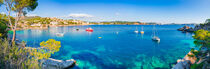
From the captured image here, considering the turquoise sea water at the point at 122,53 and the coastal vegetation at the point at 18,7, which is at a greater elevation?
the coastal vegetation at the point at 18,7

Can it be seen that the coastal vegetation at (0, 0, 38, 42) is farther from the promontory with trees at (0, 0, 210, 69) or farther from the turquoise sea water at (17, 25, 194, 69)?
the turquoise sea water at (17, 25, 194, 69)

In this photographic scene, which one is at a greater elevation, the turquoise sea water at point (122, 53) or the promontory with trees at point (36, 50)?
the promontory with trees at point (36, 50)

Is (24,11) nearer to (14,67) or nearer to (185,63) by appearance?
(14,67)

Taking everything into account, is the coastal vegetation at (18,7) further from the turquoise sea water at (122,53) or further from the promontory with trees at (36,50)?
the turquoise sea water at (122,53)

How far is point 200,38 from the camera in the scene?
977 cm

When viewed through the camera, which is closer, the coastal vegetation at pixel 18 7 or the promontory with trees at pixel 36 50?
the promontory with trees at pixel 36 50

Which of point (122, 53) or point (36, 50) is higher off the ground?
point (36, 50)

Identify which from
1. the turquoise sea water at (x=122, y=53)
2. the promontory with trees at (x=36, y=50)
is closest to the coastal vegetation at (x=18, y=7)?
the promontory with trees at (x=36, y=50)

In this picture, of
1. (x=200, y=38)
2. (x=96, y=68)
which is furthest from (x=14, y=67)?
(x=200, y=38)

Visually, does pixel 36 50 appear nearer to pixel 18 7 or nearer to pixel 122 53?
pixel 18 7

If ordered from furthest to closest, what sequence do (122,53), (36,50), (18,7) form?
1. (122,53)
2. (18,7)
3. (36,50)

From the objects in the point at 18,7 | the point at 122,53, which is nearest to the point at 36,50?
the point at 18,7

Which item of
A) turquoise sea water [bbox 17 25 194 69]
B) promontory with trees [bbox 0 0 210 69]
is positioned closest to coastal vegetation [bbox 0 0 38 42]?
promontory with trees [bbox 0 0 210 69]

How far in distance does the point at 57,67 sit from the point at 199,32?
17.2 meters
